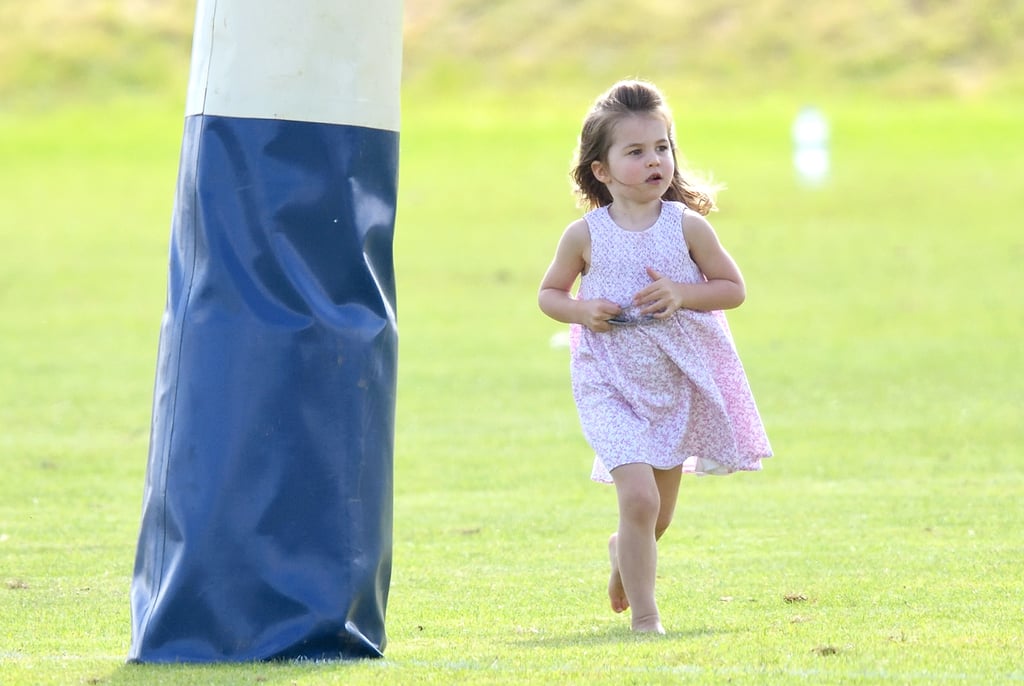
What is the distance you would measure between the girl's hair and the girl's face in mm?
35

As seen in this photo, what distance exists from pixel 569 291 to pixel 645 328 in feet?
1.06

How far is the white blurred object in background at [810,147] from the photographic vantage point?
3425 centimetres

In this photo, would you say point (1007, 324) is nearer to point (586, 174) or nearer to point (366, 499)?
point (586, 174)

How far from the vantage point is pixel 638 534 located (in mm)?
6215

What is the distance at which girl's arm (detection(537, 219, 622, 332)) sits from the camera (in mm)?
6312

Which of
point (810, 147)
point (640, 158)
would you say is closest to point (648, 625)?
point (640, 158)

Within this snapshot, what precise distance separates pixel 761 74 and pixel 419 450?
41531mm

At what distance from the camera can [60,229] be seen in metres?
29.3

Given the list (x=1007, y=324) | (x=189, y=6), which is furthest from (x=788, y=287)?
(x=189, y=6)

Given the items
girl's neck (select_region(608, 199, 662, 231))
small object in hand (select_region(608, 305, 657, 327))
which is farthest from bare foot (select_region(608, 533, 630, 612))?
girl's neck (select_region(608, 199, 662, 231))

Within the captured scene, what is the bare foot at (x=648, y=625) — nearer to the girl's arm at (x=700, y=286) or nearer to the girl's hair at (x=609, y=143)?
the girl's arm at (x=700, y=286)

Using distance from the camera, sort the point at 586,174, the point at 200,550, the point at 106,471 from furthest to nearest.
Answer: the point at 106,471, the point at 586,174, the point at 200,550

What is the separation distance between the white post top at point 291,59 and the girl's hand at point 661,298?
1199 mm

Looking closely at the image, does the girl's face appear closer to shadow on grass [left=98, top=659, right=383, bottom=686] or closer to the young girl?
the young girl
